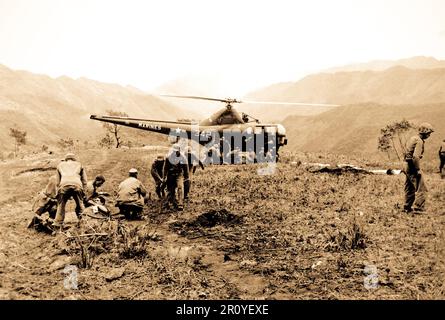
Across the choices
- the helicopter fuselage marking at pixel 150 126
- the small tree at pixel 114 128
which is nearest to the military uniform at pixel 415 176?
the helicopter fuselage marking at pixel 150 126

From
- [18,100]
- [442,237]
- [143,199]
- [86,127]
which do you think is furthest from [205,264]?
[18,100]

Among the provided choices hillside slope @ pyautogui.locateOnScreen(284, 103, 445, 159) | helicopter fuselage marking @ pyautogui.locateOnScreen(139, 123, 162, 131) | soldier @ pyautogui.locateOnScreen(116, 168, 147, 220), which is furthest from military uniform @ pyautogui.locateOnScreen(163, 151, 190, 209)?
hillside slope @ pyautogui.locateOnScreen(284, 103, 445, 159)

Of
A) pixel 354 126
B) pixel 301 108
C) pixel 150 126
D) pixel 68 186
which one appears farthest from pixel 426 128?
pixel 301 108

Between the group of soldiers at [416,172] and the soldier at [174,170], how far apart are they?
511 centimetres

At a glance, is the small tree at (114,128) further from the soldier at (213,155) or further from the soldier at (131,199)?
the soldier at (131,199)

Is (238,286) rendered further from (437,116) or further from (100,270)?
(437,116)

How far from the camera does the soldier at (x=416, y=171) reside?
813 cm

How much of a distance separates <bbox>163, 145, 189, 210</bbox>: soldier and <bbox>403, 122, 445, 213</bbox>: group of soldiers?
5110 millimetres

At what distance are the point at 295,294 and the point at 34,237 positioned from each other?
5.48 meters

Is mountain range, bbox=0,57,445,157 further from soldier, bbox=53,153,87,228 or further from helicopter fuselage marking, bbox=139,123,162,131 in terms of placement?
soldier, bbox=53,153,87,228

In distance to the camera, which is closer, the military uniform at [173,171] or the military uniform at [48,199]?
the military uniform at [48,199]

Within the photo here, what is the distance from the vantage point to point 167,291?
499 cm

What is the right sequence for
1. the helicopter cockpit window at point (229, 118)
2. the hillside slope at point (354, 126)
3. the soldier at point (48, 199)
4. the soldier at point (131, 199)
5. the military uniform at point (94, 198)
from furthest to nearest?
the hillside slope at point (354, 126), the helicopter cockpit window at point (229, 118), the soldier at point (131, 199), the military uniform at point (94, 198), the soldier at point (48, 199)

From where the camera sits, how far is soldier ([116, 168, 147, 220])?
28.0 ft
